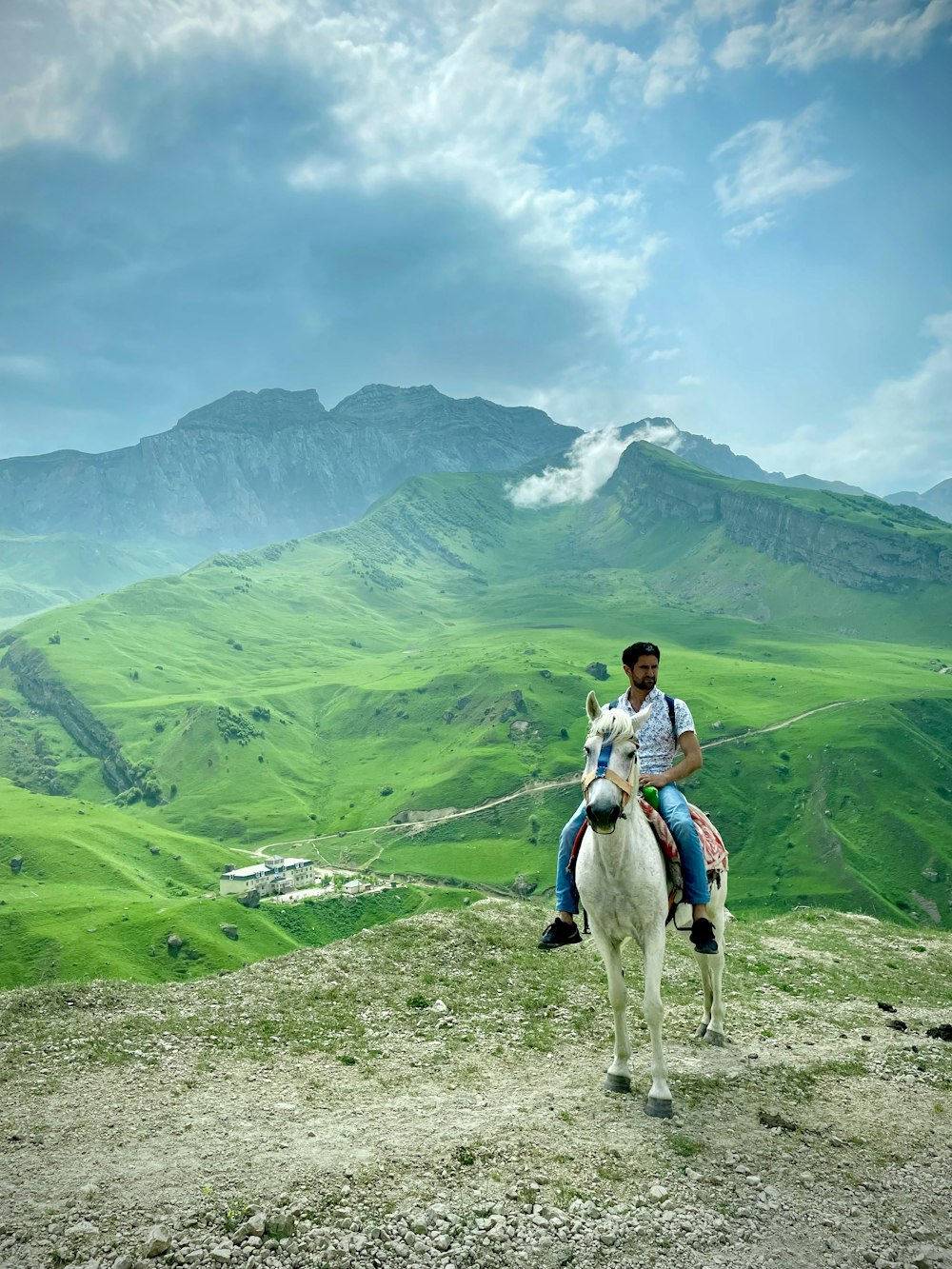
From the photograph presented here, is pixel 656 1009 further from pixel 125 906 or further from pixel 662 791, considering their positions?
pixel 125 906

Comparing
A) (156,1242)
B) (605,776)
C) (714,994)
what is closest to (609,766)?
(605,776)

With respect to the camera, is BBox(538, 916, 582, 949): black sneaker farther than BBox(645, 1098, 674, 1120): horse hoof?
Yes

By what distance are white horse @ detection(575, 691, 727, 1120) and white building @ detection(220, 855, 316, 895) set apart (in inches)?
5778

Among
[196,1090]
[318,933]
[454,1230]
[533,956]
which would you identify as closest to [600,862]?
[454,1230]

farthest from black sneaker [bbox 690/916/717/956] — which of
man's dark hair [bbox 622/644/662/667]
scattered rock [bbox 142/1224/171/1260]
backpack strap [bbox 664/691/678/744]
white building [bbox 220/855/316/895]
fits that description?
white building [bbox 220/855/316/895]

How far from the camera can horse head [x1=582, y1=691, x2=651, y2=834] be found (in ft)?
36.6

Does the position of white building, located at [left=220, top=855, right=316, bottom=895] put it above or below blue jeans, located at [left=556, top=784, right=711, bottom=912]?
below

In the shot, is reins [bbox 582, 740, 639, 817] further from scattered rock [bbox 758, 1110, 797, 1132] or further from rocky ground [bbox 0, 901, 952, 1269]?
scattered rock [bbox 758, 1110, 797, 1132]

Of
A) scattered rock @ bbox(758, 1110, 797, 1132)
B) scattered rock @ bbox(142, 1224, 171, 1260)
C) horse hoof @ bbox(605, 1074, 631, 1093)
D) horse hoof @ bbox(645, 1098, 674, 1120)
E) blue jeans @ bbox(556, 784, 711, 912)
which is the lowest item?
scattered rock @ bbox(758, 1110, 797, 1132)

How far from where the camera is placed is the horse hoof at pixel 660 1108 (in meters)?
12.5

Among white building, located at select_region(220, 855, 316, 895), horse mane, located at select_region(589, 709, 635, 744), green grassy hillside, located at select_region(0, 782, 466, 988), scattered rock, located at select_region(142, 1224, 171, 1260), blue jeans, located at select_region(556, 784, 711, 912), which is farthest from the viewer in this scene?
white building, located at select_region(220, 855, 316, 895)

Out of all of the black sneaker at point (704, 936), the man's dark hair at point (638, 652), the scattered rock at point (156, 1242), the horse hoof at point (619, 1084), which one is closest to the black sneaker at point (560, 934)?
the black sneaker at point (704, 936)

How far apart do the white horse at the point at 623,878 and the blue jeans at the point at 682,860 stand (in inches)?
18.4

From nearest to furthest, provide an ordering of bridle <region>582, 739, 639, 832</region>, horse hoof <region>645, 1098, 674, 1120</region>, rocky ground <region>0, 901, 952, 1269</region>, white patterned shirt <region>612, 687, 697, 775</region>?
rocky ground <region>0, 901, 952, 1269</region>, bridle <region>582, 739, 639, 832</region>, horse hoof <region>645, 1098, 674, 1120</region>, white patterned shirt <region>612, 687, 697, 775</region>
